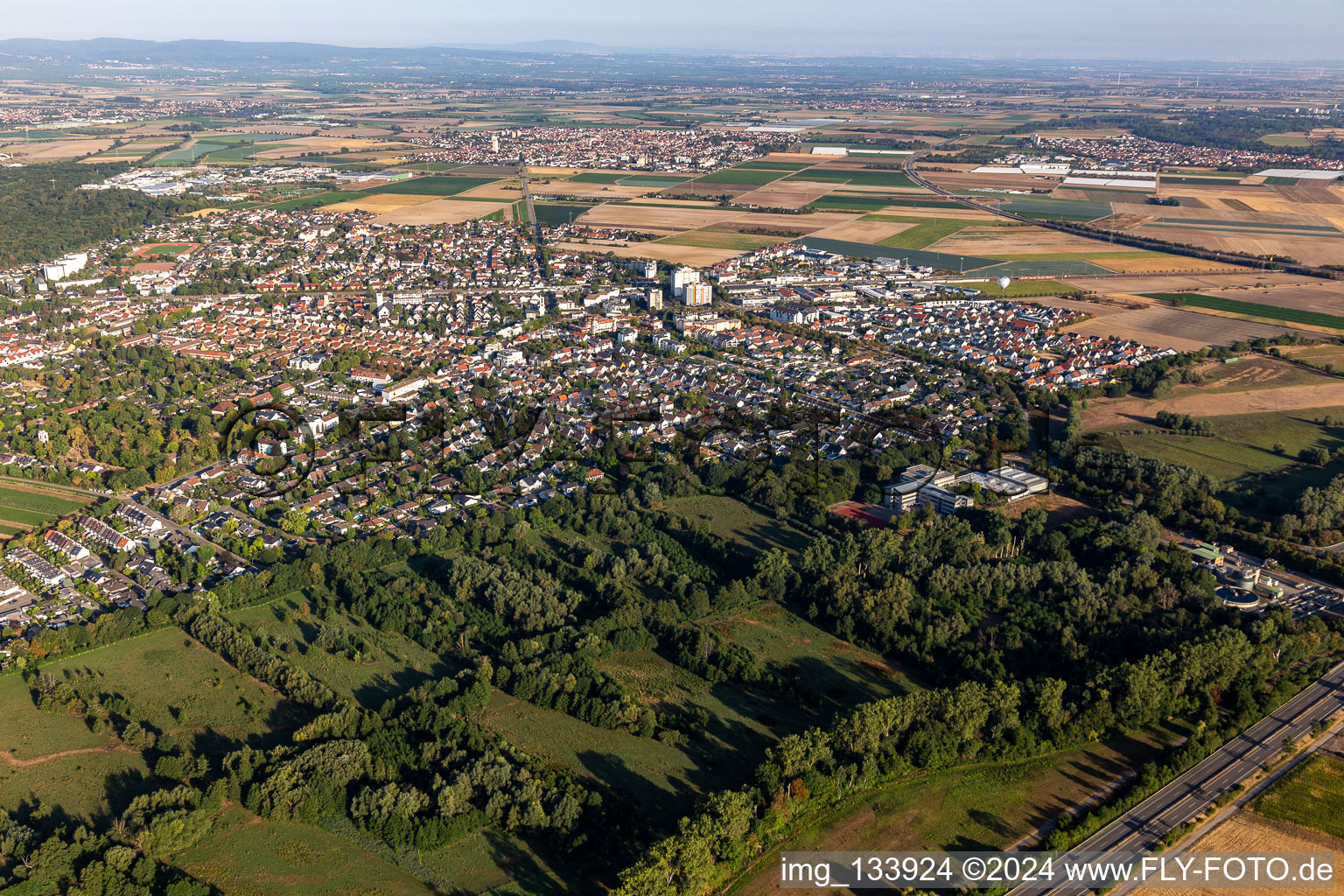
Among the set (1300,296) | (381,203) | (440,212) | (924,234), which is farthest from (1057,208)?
(381,203)

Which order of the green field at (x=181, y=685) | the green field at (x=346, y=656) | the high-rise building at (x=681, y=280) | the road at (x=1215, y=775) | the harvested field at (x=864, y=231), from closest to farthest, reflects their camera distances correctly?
the road at (x=1215, y=775) < the green field at (x=181, y=685) < the green field at (x=346, y=656) < the high-rise building at (x=681, y=280) < the harvested field at (x=864, y=231)

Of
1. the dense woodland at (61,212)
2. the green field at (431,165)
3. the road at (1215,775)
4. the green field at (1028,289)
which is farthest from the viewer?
the green field at (431,165)

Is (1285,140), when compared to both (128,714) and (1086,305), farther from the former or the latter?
(128,714)

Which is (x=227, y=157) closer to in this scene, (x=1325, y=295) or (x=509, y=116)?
(x=509, y=116)

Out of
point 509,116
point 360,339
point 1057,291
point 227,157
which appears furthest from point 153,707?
point 509,116

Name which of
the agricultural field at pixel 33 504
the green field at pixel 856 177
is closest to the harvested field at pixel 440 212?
the green field at pixel 856 177

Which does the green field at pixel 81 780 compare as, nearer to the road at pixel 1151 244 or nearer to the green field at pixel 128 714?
the green field at pixel 128 714
